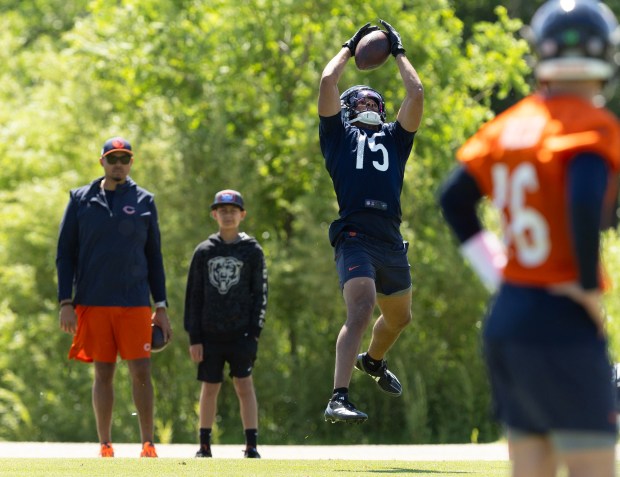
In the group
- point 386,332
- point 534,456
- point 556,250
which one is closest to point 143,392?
point 386,332

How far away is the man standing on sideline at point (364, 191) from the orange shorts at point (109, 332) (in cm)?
200

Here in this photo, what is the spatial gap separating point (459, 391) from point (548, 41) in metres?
14.6

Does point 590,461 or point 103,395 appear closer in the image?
point 590,461

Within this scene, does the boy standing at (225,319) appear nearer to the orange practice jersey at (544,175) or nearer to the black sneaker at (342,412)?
the black sneaker at (342,412)

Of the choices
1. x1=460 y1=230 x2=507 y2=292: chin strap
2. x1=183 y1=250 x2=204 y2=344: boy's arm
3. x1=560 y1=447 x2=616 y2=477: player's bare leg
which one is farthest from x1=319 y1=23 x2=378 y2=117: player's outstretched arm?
x1=560 y1=447 x2=616 y2=477: player's bare leg

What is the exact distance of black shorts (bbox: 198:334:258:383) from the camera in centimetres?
1054

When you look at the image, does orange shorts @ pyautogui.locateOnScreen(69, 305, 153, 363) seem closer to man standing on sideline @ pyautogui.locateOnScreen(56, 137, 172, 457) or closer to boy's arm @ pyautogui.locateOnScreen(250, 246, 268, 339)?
man standing on sideline @ pyautogui.locateOnScreen(56, 137, 172, 457)

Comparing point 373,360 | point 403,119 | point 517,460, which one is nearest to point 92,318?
point 373,360

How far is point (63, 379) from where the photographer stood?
63.7ft

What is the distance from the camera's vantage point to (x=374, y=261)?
28.5 feet

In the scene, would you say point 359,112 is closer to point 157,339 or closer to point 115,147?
point 115,147

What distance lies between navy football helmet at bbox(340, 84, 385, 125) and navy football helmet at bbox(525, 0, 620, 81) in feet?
16.3

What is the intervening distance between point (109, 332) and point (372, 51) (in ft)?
9.50

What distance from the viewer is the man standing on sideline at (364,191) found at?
845 centimetres
